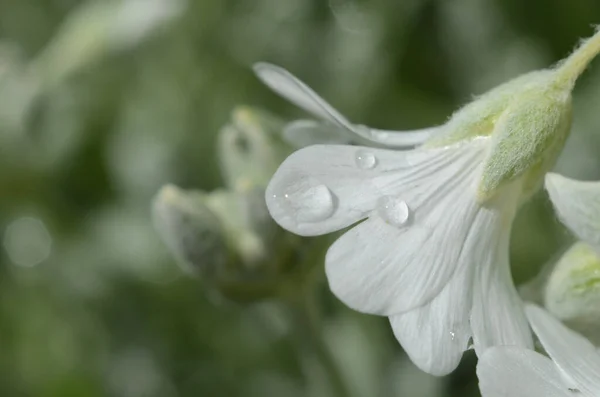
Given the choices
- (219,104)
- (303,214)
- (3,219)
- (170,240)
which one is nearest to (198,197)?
(170,240)

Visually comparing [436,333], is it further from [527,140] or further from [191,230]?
[191,230]

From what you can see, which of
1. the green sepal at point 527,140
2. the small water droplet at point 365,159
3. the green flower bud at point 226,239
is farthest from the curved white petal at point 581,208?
the green flower bud at point 226,239

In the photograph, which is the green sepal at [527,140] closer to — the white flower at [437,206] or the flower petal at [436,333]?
the white flower at [437,206]

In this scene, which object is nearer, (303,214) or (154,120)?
(303,214)

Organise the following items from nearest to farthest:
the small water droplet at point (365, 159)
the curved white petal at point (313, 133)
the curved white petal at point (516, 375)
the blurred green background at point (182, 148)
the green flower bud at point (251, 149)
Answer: the curved white petal at point (516, 375) < the small water droplet at point (365, 159) < the curved white petal at point (313, 133) < the green flower bud at point (251, 149) < the blurred green background at point (182, 148)

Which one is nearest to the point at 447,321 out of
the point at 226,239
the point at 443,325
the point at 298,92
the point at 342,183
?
the point at 443,325

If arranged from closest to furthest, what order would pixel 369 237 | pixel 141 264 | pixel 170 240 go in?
pixel 369 237 → pixel 170 240 → pixel 141 264

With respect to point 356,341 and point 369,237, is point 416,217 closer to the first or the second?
point 369,237
